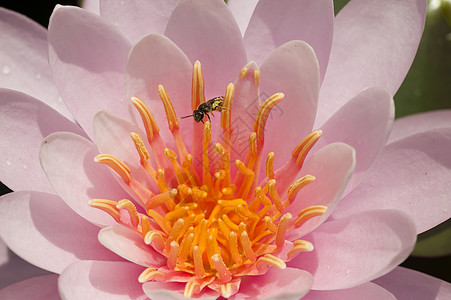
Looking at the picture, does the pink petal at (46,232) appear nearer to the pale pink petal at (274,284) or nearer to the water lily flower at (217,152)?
the water lily flower at (217,152)

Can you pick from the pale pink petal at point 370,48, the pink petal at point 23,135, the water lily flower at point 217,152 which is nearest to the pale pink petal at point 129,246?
the water lily flower at point 217,152

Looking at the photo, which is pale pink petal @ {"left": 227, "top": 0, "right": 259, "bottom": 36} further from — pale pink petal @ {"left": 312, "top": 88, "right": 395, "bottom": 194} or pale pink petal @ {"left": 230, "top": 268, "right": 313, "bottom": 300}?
pale pink petal @ {"left": 230, "top": 268, "right": 313, "bottom": 300}

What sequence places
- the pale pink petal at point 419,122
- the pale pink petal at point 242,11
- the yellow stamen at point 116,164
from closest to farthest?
the yellow stamen at point 116,164, the pale pink petal at point 419,122, the pale pink petal at point 242,11

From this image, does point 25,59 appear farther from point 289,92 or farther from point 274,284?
point 274,284

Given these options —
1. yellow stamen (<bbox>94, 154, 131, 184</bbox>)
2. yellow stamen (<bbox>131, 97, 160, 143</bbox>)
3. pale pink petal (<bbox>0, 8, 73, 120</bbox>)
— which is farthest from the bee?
pale pink petal (<bbox>0, 8, 73, 120</bbox>)

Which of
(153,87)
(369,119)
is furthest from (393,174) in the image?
(153,87)
